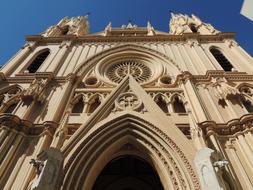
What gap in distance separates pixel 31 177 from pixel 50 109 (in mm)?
4099

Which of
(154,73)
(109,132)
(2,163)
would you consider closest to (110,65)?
(154,73)

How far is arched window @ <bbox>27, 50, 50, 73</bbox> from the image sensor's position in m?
17.4

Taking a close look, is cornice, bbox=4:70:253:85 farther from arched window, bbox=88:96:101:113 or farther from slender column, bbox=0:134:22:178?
slender column, bbox=0:134:22:178

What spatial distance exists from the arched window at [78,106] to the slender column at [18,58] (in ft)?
18.4

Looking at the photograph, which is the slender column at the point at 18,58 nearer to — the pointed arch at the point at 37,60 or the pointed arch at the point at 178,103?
the pointed arch at the point at 37,60

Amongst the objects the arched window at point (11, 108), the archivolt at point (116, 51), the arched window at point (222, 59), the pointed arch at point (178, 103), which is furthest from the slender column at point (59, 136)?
the arched window at point (222, 59)

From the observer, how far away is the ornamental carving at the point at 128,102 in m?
12.2

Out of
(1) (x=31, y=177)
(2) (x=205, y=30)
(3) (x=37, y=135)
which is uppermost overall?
(2) (x=205, y=30)

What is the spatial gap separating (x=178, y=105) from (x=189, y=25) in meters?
16.0

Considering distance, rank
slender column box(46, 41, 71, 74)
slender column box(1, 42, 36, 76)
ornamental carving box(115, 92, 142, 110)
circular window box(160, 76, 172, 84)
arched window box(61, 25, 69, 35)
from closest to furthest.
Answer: ornamental carving box(115, 92, 142, 110) < circular window box(160, 76, 172, 84) < slender column box(1, 42, 36, 76) < slender column box(46, 41, 71, 74) < arched window box(61, 25, 69, 35)

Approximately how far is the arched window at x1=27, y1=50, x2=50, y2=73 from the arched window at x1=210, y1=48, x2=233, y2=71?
13.4 m

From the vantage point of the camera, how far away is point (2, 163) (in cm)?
928

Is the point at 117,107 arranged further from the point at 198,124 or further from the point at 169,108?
the point at 198,124

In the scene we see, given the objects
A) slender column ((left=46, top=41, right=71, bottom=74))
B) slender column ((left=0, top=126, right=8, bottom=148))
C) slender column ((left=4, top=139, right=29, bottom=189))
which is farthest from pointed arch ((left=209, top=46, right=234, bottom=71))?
slender column ((left=0, top=126, right=8, bottom=148))
